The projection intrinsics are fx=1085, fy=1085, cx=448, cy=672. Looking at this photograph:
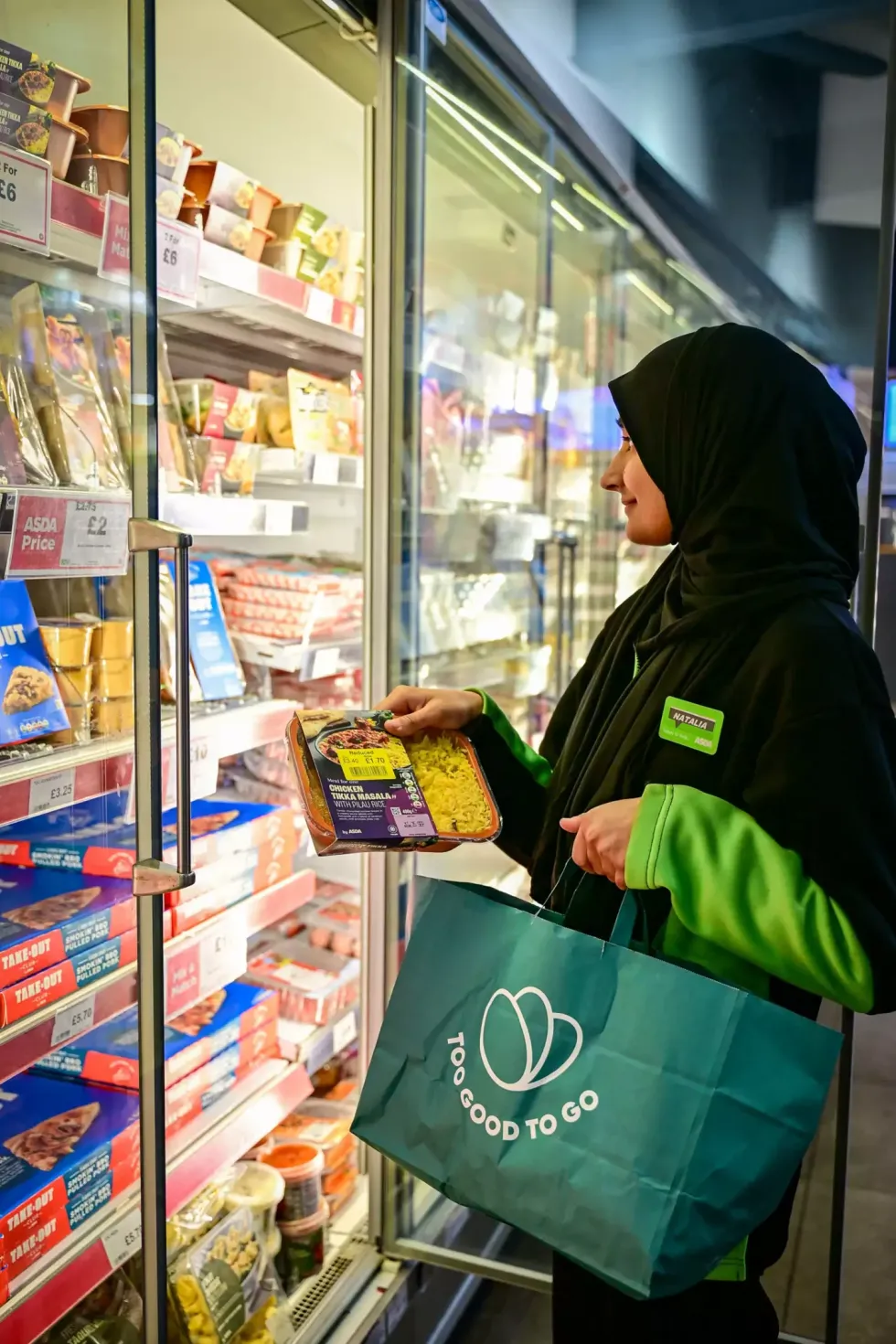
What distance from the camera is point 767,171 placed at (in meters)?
1.92

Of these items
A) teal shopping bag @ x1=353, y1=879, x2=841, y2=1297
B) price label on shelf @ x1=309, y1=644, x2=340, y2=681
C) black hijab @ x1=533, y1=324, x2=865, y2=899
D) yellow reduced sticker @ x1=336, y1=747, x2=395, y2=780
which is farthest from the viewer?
price label on shelf @ x1=309, y1=644, x2=340, y2=681

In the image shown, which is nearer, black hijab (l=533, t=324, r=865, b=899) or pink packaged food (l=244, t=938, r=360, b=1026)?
black hijab (l=533, t=324, r=865, b=899)

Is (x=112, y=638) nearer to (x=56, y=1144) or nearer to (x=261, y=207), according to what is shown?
(x=56, y=1144)

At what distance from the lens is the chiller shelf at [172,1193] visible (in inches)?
57.7

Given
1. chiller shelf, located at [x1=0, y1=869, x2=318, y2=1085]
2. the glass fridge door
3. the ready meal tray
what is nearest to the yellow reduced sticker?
the ready meal tray

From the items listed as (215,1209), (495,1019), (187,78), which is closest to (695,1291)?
(495,1019)

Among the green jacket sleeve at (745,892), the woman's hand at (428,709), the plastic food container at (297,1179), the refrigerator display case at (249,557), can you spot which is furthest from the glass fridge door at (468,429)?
the green jacket sleeve at (745,892)

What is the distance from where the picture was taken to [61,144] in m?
1.40

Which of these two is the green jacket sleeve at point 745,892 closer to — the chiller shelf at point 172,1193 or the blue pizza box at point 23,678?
the blue pizza box at point 23,678

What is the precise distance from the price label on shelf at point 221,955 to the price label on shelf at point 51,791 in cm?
57

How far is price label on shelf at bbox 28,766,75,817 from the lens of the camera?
1.42m

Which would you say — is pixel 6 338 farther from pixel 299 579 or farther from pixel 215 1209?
pixel 215 1209

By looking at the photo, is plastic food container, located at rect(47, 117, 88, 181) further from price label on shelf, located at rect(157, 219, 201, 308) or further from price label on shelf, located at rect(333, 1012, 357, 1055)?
price label on shelf, located at rect(333, 1012, 357, 1055)

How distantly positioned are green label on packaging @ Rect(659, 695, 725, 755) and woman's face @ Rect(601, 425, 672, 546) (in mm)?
204
